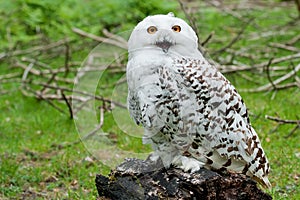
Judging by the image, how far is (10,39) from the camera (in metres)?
11.1

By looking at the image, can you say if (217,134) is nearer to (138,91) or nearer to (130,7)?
(138,91)

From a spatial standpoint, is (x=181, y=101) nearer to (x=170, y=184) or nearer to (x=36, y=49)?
(x=170, y=184)

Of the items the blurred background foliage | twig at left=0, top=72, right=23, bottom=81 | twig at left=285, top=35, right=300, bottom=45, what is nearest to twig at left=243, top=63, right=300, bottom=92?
twig at left=285, top=35, right=300, bottom=45

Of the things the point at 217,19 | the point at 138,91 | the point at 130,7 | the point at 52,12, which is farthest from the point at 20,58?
the point at 138,91

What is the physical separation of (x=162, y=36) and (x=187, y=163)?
0.87 metres

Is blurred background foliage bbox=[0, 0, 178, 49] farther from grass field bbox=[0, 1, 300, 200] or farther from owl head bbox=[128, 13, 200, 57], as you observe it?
owl head bbox=[128, 13, 200, 57]

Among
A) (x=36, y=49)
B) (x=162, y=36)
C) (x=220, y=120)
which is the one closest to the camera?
(x=162, y=36)

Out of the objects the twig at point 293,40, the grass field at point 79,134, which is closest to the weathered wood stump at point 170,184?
the grass field at point 79,134

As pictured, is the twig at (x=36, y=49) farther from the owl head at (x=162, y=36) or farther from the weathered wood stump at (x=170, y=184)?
the owl head at (x=162, y=36)

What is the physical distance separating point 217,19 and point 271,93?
425cm

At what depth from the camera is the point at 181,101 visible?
3.82 meters

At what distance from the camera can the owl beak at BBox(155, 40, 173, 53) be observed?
3818 millimetres

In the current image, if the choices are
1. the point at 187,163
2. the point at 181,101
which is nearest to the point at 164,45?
the point at 181,101

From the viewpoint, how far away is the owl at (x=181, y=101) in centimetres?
380
